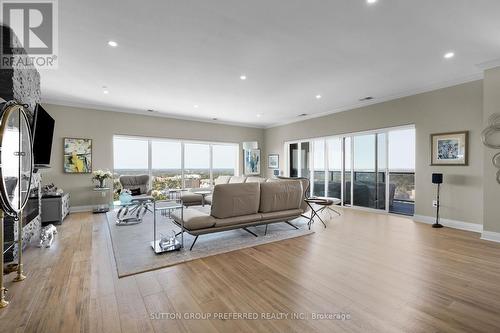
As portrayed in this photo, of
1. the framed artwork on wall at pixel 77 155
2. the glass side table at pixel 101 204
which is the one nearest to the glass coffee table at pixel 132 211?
the glass side table at pixel 101 204

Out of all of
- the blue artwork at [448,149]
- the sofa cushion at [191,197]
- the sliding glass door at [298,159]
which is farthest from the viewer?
the sliding glass door at [298,159]

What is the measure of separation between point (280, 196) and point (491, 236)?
3615mm

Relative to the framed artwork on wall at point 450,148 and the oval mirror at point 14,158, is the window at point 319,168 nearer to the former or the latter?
the framed artwork on wall at point 450,148

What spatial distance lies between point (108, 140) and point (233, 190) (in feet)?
16.9

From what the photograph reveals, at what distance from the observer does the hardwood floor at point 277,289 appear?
6.08 feet

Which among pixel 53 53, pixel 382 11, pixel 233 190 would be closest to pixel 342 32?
pixel 382 11

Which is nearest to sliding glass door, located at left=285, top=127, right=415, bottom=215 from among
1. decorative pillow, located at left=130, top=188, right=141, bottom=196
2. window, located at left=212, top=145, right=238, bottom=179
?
window, located at left=212, top=145, right=238, bottom=179

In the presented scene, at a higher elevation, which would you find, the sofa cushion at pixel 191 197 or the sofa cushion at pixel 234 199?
the sofa cushion at pixel 234 199

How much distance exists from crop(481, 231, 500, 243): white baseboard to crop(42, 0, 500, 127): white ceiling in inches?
115

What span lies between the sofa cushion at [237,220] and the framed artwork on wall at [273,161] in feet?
18.1

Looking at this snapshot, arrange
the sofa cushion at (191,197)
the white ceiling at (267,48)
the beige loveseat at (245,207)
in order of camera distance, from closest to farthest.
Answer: the white ceiling at (267,48) → the beige loveseat at (245,207) → the sofa cushion at (191,197)

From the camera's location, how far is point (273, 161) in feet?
31.5

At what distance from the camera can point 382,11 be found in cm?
256

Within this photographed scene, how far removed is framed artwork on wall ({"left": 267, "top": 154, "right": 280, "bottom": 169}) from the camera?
941 cm
